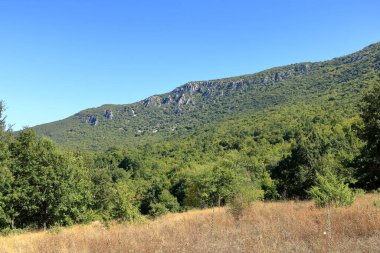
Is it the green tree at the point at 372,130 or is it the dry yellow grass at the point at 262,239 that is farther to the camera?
the green tree at the point at 372,130

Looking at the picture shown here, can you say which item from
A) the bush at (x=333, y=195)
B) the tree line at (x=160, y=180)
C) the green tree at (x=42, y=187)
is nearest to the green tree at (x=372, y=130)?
the tree line at (x=160, y=180)

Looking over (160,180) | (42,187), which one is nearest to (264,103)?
(160,180)

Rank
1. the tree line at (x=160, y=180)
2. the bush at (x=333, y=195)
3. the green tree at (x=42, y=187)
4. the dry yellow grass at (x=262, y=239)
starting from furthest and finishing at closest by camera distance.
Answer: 1. the green tree at (x=42, y=187)
2. the tree line at (x=160, y=180)
3. the bush at (x=333, y=195)
4. the dry yellow grass at (x=262, y=239)

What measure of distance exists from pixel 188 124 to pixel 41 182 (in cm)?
16291

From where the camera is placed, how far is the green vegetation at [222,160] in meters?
20.9

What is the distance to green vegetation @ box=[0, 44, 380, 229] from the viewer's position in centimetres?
2094

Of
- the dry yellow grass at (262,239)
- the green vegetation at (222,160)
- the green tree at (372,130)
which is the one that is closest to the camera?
the dry yellow grass at (262,239)

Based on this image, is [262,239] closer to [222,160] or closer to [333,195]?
[333,195]

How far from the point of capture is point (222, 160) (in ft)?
202

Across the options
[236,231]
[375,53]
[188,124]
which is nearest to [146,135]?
[188,124]

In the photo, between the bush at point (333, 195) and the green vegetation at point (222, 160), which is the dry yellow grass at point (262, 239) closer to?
the bush at point (333, 195)

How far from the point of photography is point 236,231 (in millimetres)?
7781

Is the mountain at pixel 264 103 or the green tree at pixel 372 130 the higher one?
the mountain at pixel 264 103

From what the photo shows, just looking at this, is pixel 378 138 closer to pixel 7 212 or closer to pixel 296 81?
pixel 7 212
